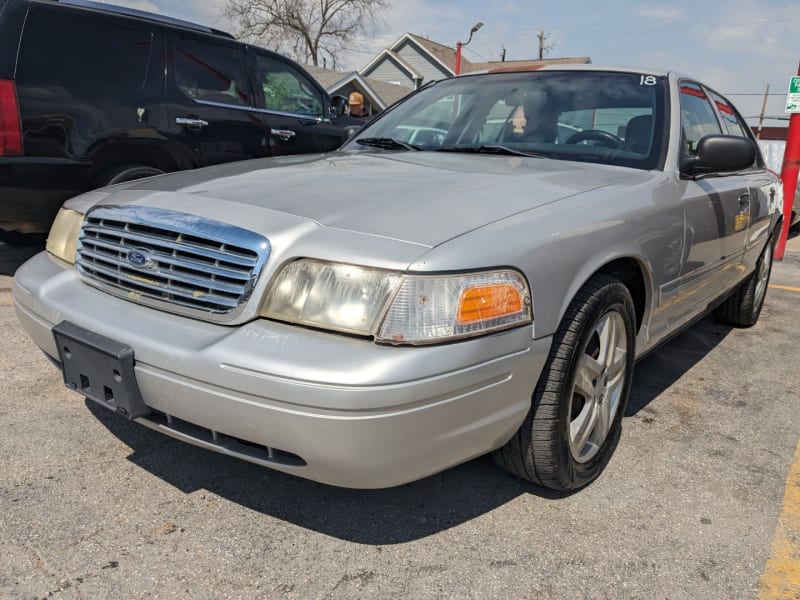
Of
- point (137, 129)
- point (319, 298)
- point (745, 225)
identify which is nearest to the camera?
point (319, 298)

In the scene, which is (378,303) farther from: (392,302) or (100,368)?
(100,368)

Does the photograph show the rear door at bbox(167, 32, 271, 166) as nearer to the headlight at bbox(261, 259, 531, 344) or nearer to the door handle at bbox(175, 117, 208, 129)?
the door handle at bbox(175, 117, 208, 129)

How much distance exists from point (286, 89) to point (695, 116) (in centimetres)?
382

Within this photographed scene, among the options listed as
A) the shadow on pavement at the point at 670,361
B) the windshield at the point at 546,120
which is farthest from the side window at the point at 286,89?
the shadow on pavement at the point at 670,361

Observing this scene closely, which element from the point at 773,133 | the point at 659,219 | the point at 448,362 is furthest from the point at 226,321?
the point at 773,133

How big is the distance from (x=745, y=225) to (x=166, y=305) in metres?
3.11

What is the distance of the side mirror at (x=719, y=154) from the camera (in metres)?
2.79

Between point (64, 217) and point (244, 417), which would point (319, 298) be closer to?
point (244, 417)

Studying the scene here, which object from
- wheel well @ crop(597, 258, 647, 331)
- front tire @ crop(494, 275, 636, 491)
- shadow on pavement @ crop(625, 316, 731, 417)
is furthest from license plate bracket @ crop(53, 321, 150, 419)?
shadow on pavement @ crop(625, 316, 731, 417)

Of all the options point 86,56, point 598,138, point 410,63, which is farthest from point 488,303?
point 410,63

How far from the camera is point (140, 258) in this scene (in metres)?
1.98

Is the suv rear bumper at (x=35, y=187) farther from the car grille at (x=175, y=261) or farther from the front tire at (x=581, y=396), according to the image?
the front tire at (x=581, y=396)

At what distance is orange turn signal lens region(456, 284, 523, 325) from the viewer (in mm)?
1712

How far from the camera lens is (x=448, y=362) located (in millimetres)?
1661
